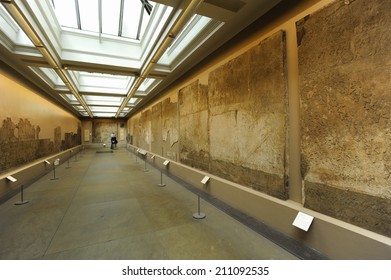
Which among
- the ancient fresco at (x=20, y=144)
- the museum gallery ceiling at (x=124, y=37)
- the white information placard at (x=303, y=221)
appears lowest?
the white information placard at (x=303, y=221)

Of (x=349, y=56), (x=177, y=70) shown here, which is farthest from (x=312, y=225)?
(x=177, y=70)

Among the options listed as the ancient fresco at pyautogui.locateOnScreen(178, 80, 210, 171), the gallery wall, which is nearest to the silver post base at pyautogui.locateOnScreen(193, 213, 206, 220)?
the gallery wall

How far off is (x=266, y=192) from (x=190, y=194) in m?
1.91

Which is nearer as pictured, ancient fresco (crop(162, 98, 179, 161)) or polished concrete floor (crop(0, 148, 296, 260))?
polished concrete floor (crop(0, 148, 296, 260))

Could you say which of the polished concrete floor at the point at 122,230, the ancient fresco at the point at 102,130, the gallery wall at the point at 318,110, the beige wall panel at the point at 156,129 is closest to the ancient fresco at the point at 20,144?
the polished concrete floor at the point at 122,230

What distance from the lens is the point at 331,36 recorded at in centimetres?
182

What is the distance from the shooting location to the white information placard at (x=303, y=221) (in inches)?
74.3

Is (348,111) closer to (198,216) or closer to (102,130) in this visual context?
(198,216)

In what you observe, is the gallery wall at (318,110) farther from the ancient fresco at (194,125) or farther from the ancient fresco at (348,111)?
the ancient fresco at (194,125)

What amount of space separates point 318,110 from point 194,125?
9.72ft

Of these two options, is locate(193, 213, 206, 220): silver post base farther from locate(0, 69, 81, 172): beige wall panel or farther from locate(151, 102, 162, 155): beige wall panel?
locate(151, 102, 162, 155): beige wall panel

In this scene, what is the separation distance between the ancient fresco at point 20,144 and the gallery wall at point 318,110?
5.04 metres

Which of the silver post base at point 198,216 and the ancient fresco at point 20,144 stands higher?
the ancient fresco at point 20,144

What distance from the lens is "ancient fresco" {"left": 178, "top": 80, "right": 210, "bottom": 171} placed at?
412cm
